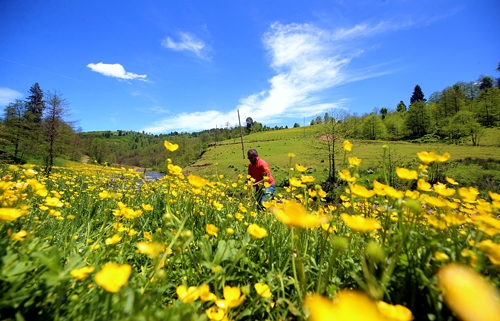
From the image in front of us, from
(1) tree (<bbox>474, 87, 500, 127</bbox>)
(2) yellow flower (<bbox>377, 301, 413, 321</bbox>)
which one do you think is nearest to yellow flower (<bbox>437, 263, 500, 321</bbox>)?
(2) yellow flower (<bbox>377, 301, 413, 321</bbox>)

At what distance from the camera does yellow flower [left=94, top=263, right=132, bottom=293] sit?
694mm

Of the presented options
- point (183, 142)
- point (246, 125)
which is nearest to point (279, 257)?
point (183, 142)

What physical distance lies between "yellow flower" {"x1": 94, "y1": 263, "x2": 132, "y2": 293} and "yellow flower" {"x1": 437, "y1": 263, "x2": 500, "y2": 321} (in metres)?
1.09

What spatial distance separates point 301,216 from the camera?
1082mm

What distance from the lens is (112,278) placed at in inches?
29.6

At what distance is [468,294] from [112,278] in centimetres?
118

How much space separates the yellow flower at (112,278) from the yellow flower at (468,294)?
1093 millimetres

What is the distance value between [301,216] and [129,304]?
0.75m

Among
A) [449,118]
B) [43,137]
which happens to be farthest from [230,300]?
[449,118]

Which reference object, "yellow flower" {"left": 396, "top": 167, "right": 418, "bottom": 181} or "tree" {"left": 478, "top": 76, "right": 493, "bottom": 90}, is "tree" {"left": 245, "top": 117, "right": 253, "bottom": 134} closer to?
"tree" {"left": 478, "top": 76, "right": 493, "bottom": 90}

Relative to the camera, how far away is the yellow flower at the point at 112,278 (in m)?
0.69

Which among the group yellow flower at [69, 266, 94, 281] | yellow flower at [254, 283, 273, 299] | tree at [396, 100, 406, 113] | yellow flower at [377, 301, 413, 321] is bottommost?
yellow flower at [254, 283, 273, 299]

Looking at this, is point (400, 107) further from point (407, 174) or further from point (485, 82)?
point (407, 174)

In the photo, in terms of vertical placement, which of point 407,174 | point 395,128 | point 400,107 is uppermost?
point 400,107
